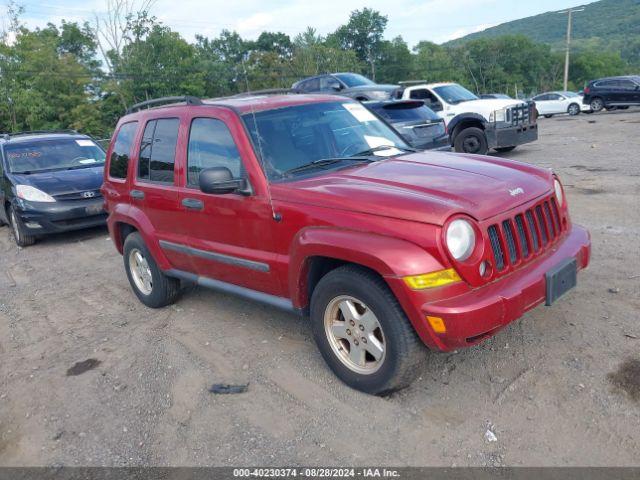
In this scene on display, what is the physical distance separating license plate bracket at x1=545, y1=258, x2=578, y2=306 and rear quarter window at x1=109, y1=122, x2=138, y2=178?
12.5 feet

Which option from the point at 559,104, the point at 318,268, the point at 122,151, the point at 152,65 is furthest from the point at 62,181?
the point at 152,65

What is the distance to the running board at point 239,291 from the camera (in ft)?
12.6

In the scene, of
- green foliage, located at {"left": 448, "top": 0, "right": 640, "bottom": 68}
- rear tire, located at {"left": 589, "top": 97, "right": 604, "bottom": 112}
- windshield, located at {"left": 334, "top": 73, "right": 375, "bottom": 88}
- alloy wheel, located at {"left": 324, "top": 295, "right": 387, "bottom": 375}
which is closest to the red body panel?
alloy wheel, located at {"left": 324, "top": 295, "right": 387, "bottom": 375}

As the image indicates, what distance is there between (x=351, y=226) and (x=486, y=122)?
33.7ft

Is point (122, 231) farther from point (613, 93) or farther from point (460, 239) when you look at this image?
point (613, 93)

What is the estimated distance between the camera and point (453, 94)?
14.0 metres

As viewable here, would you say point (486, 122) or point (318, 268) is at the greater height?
point (318, 268)

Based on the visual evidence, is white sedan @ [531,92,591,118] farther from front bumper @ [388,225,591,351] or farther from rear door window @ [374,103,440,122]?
front bumper @ [388,225,591,351]

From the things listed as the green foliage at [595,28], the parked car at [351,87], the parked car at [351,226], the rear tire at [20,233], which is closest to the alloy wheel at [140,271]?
the parked car at [351,226]

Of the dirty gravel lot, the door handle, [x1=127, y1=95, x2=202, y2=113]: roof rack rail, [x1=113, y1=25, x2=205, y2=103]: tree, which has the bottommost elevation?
the dirty gravel lot

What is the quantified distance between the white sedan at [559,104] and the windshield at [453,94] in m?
18.6

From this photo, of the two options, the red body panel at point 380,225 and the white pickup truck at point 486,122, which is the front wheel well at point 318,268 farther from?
the white pickup truck at point 486,122

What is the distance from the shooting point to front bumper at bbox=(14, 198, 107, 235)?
28.1 ft

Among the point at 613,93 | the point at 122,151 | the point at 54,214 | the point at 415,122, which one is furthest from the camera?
the point at 613,93
